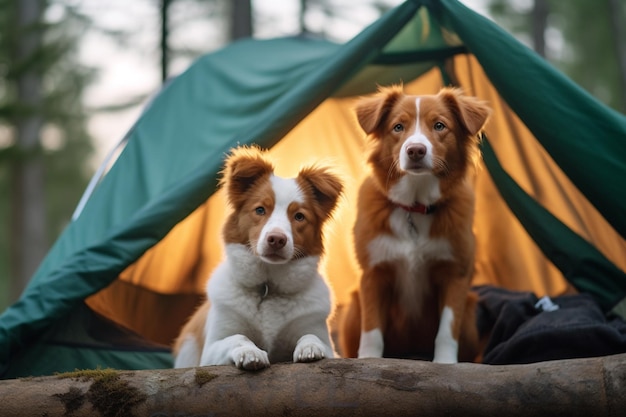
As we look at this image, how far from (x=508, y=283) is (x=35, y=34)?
11.5 meters

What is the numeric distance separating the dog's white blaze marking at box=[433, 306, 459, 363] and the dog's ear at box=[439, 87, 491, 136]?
95cm

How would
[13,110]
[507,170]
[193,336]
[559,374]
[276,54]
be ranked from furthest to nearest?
[13,110] < [276,54] < [507,170] < [193,336] < [559,374]

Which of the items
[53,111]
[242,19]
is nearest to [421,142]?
[242,19]

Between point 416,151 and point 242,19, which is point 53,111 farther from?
point 416,151

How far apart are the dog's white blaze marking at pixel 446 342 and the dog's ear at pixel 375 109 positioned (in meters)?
1.04

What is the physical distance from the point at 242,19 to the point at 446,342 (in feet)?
23.9

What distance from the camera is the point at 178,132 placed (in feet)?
18.3

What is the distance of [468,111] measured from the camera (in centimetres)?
384

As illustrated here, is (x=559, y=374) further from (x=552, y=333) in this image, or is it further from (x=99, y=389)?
(x=99, y=389)

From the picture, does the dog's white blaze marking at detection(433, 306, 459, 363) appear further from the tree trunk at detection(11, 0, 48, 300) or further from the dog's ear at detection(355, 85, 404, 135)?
the tree trunk at detection(11, 0, 48, 300)

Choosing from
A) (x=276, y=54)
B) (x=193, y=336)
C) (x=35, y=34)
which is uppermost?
(x=35, y=34)

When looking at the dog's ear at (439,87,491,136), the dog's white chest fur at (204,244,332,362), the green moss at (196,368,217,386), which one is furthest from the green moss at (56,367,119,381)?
the dog's ear at (439,87,491,136)

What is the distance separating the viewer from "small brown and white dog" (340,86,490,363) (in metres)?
3.82

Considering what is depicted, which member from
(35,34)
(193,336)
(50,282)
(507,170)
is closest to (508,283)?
(507,170)
